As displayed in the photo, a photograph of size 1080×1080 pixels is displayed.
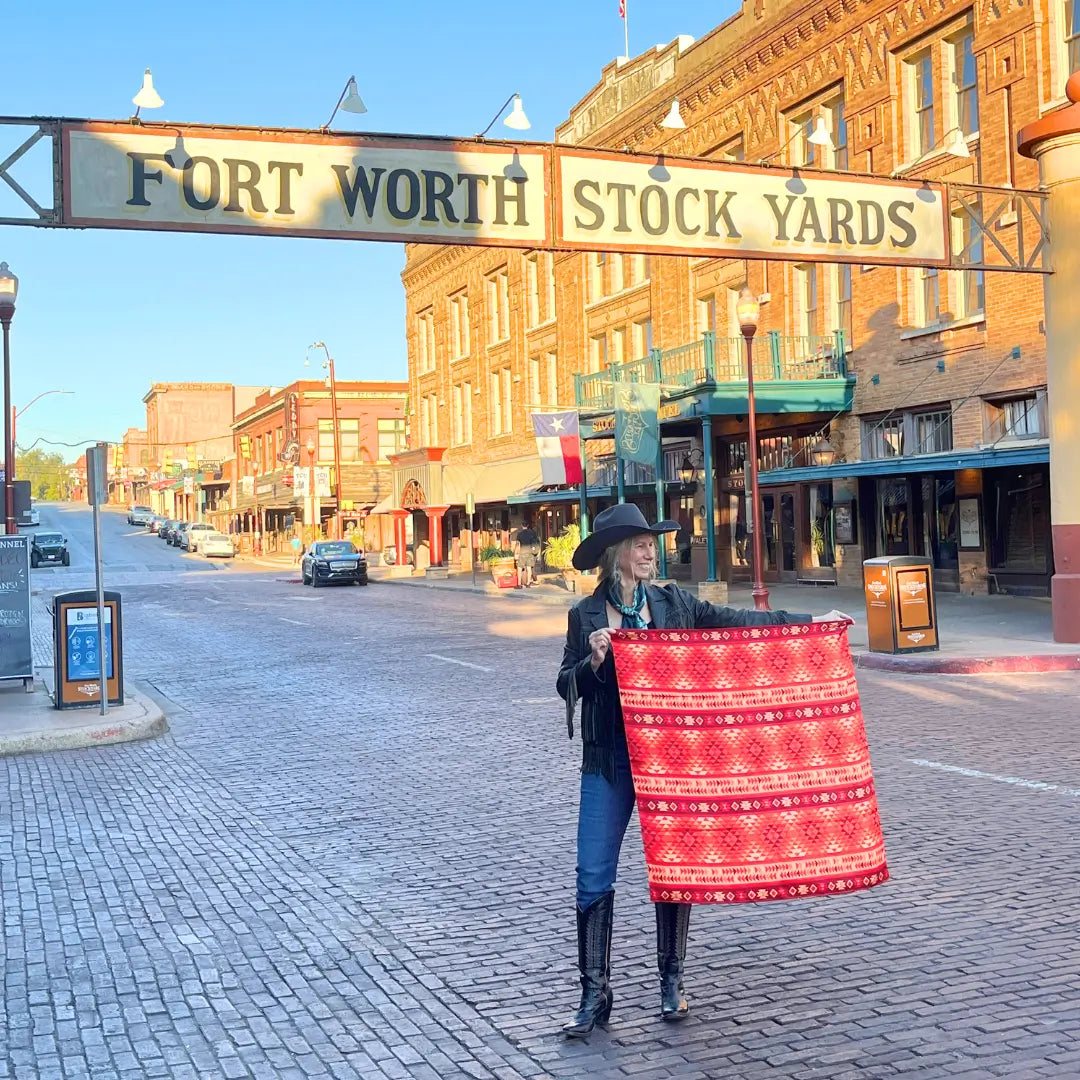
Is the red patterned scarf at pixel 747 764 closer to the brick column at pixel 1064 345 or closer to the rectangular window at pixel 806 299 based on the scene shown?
the brick column at pixel 1064 345

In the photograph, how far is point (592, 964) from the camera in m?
4.48

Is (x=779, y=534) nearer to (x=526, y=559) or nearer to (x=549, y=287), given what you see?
(x=526, y=559)

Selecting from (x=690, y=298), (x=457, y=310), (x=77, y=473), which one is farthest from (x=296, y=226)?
(x=77, y=473)

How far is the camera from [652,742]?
4453 millimetres

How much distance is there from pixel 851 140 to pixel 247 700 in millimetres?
18578

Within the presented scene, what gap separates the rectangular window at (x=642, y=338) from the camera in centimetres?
3545

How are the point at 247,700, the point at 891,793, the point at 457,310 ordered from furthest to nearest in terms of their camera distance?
the point at 457,310 → the point at 247,700 → the point at 891,793

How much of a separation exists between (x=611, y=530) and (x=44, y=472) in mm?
173942

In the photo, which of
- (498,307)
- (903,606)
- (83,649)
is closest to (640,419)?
(903,606)

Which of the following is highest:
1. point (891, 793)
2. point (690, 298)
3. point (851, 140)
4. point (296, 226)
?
point (851, 140)

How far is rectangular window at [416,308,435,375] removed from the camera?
53.1m

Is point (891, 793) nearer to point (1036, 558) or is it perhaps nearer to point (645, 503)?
point (1036, 558)

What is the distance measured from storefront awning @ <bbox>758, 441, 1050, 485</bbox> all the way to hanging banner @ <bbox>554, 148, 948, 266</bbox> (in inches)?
171

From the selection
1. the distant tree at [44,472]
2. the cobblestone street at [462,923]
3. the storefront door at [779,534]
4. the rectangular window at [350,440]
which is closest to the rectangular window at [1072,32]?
the storefront door at [779,534]
